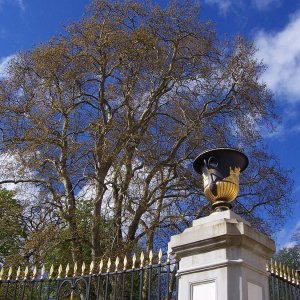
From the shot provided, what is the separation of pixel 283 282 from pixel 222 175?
2185 mm

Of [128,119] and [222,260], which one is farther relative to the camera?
[128,119]

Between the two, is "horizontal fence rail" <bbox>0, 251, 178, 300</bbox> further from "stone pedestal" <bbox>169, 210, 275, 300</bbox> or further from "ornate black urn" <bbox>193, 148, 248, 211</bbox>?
"ornate black urn" <bbox>193, 148, 248, 211</bbox>

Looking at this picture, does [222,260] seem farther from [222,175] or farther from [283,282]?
[283,282]

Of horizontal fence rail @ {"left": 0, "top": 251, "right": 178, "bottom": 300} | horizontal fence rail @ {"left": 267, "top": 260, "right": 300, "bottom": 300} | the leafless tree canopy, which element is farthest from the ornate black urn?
the leafless tree canopy

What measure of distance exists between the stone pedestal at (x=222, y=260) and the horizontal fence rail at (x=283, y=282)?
0.83m

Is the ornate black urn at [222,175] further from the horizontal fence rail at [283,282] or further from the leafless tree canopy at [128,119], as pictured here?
the leafless tree canopy at [128,119]

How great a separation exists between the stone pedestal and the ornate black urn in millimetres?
295

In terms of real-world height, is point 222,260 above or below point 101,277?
below

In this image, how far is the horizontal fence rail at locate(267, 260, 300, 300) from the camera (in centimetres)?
701

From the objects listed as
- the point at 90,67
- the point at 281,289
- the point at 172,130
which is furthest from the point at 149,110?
the point at 281,289

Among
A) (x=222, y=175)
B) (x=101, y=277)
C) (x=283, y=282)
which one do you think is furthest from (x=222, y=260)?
(x=101, y=277)

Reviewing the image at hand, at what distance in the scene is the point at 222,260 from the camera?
5.73m

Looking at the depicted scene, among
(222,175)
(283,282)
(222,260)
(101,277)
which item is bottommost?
(222,260)

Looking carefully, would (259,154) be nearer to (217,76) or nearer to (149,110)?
(217,76)
